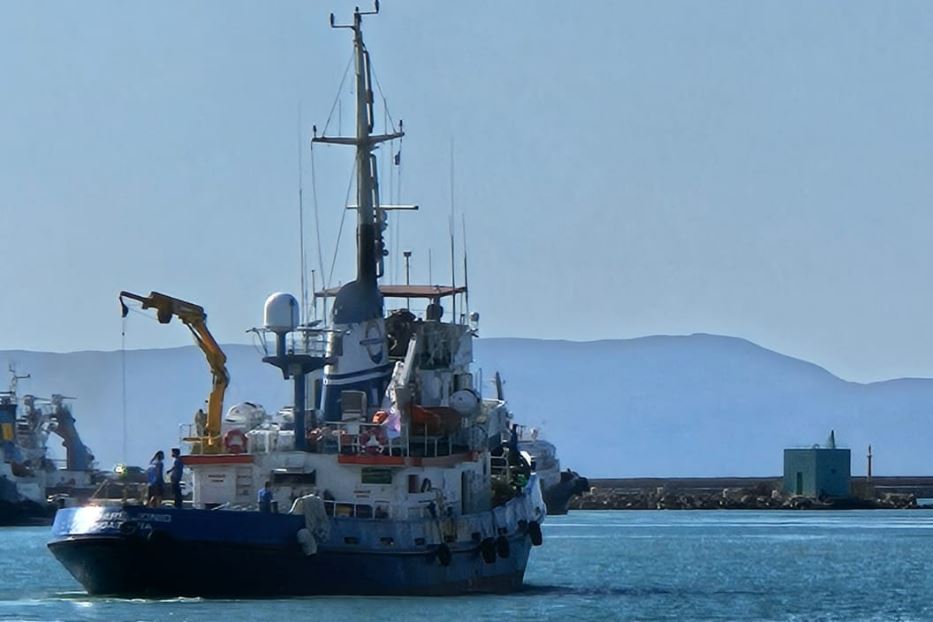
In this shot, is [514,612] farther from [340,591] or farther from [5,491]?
[5,491]

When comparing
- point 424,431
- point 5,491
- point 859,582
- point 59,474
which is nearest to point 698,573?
point 859,582

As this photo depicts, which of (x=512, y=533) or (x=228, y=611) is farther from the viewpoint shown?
(x=512, y=533)

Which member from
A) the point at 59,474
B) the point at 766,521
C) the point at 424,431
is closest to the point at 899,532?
the point at 766,521

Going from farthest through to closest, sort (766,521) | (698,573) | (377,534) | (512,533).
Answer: (766,521) < (698,573) < (512,533) < (377,534)

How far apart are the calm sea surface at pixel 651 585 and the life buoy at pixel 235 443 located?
4402 mm

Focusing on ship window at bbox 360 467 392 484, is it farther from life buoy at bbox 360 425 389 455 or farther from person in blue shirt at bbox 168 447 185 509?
person in blue shirt at bbox 168 447 185 509

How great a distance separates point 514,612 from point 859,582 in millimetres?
17586

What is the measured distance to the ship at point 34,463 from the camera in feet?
399

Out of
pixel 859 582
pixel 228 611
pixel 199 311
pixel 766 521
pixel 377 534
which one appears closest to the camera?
pixel 228 611

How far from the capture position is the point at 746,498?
160 meters

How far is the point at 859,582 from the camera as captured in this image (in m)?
67.1

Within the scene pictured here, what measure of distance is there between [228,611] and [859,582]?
24.0 metres

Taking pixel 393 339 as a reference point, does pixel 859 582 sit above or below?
below

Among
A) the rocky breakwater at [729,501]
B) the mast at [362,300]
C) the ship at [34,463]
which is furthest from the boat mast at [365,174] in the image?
the rocky breakwater at [729,501]
